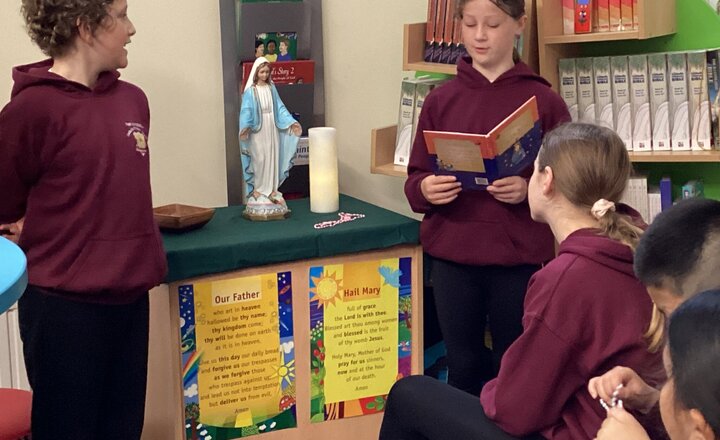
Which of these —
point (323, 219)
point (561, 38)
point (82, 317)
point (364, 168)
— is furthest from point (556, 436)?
point (364, 168)

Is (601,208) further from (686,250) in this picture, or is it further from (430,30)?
(430,30)

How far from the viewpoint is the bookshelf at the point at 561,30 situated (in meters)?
2.65

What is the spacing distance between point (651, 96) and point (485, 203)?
0.72m

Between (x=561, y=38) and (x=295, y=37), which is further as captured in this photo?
(x=295, y=37)

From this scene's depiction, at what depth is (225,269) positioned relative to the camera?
2.45 meters

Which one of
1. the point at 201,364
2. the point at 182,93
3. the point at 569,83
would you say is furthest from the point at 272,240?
the point at 569,83

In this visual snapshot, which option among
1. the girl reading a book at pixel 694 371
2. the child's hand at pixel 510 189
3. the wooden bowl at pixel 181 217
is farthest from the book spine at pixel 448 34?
the girl reading a book at pixel 694 371

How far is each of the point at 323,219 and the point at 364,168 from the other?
1.97 ft

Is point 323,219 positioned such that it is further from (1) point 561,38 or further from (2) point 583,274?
(2) point 583,274

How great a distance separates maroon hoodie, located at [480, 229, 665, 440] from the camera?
1586 millimetres

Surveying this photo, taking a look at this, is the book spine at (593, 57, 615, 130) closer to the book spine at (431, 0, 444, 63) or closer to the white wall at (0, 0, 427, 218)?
the book spine at (431, 0, 444, 63)

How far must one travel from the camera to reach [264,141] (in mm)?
2637

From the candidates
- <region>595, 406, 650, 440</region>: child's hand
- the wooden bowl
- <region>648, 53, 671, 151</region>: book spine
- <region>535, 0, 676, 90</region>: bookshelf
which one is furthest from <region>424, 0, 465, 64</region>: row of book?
<region>595, 406, 650, 440</region>: child's hand

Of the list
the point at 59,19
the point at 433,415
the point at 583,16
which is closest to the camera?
the point at 433,415
